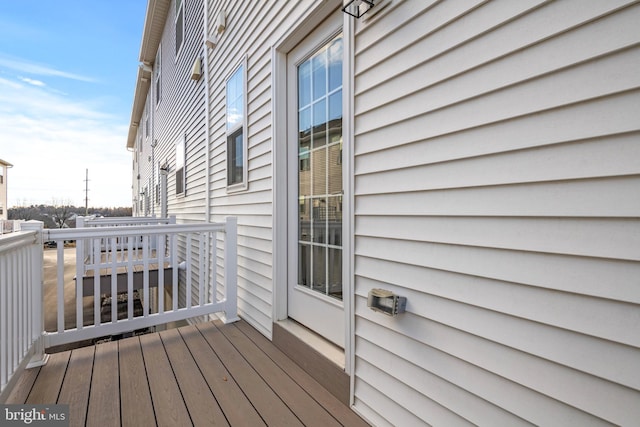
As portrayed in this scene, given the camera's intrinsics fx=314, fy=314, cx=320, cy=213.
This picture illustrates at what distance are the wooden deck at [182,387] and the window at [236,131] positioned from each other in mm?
1535

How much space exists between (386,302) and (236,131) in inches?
101

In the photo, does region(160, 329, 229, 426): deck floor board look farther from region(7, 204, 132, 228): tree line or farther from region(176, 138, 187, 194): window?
region(7, 204, 132, 228): tree line

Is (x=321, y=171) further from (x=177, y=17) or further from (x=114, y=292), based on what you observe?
(x=177, y=17)

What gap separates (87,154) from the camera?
24.0 metres

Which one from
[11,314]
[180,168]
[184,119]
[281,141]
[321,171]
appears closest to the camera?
[11,314]

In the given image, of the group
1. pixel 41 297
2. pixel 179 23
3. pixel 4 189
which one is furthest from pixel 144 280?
pixel 4 189

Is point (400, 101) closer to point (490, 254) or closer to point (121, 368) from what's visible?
point (490, 254)

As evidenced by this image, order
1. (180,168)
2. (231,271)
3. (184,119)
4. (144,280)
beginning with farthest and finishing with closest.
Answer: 1. (180,168)
2. (184,119)
3. (231,271)
4. (144,280)

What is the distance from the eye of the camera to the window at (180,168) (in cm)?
579

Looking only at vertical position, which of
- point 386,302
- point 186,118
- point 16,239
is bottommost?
point 386,302

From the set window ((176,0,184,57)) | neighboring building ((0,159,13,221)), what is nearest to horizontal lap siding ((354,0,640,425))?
window ((176,0,184,57))

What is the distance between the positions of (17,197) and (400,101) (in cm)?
2911

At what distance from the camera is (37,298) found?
2.17 m

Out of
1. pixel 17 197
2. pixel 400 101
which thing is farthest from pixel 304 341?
pixel 17 197
